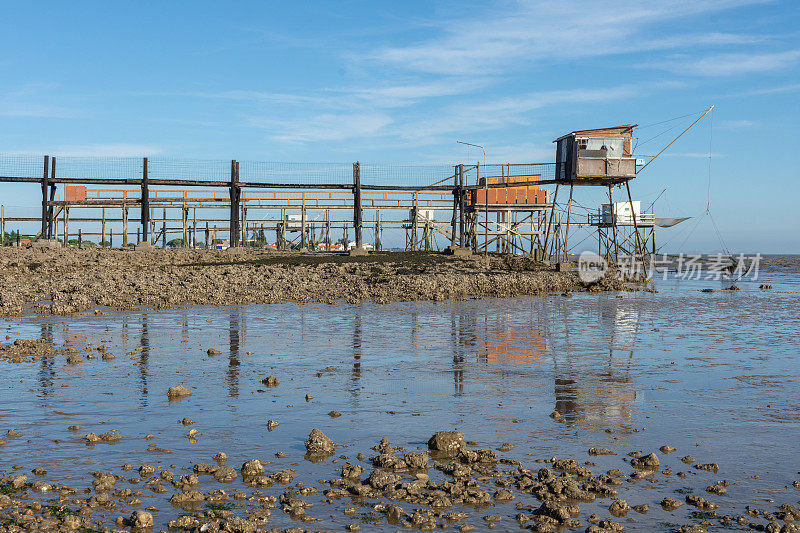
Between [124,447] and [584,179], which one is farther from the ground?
[584,179]

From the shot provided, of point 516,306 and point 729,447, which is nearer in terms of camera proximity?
point 729,447

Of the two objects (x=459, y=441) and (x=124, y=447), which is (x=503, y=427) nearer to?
(x=459, y=441)

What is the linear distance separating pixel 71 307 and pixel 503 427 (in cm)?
1082

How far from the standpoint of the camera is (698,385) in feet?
27.2

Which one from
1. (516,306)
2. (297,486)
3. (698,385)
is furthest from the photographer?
(516,306)

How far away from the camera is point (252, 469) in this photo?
4.99 meters

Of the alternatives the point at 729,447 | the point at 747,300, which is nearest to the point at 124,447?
the point at 729,447

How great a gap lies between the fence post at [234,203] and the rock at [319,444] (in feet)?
83.0

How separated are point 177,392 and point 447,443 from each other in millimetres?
3149

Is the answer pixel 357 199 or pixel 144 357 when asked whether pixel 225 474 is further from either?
pixel 357 199

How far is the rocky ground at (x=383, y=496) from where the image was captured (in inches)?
165

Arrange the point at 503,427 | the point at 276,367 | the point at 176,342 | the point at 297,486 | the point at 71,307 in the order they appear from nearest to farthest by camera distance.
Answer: the point at 297,486 < the point at 503,427 < the point at 276,367 < the point at 176,342 < the point at 71,307

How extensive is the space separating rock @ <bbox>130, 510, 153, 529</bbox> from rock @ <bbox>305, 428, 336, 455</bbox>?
5.11 feet

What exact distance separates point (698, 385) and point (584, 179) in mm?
21725
